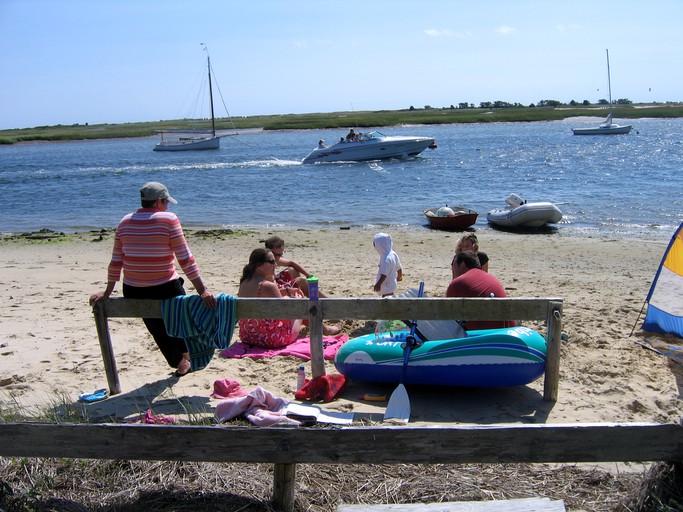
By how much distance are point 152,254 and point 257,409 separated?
144 cm

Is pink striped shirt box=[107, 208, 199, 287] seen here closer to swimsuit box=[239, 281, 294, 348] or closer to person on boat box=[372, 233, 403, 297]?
swimsuit box=[239, 281, 294, 348]

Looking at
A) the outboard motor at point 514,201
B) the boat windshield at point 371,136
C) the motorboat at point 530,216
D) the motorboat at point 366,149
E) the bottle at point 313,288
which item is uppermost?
the boat windshield at point 371,136

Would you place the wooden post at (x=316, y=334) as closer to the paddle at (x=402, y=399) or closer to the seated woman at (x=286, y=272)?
the paddle at (x=402, y=399)

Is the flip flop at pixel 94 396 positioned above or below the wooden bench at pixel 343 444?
below

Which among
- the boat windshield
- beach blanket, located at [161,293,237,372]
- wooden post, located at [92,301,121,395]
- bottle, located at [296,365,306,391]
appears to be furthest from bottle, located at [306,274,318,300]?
the boat windshield

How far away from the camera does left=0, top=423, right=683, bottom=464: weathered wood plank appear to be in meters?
3.07

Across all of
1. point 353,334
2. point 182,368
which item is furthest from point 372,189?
point 182,368

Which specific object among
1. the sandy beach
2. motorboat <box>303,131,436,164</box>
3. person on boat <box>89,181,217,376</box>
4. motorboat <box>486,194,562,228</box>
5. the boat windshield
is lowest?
the sandy beach

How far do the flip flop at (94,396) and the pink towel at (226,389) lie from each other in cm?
86

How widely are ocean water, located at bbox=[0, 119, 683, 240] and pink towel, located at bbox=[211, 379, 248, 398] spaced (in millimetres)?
12458

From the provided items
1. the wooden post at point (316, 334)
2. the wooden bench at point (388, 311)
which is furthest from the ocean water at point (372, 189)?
the wooden post at point (316, 334)

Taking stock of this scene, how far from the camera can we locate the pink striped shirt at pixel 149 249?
4836 mm

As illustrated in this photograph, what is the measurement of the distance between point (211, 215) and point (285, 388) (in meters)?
16.4

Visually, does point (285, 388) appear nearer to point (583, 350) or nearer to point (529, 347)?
point (529, 347)
